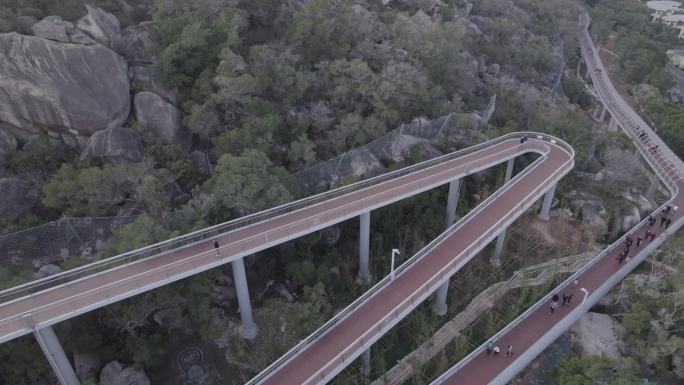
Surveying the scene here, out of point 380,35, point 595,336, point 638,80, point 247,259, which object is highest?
point 380,35

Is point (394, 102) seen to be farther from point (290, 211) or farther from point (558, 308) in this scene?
point (558, 308)

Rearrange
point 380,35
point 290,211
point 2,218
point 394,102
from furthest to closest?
point 380,35 < point 394,102 < point 290,211 < point 2,218

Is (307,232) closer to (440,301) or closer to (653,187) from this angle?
(440,301)

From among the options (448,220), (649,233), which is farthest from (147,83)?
(649,233)

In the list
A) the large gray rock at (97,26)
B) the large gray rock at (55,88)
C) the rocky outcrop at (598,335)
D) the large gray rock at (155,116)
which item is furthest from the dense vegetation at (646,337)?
the large gray rock at (97,26)

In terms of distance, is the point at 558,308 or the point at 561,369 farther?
the point at 558,308

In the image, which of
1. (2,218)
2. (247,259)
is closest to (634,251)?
(247,259)
